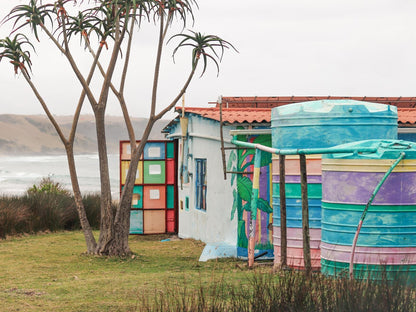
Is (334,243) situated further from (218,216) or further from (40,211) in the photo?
(40,211)

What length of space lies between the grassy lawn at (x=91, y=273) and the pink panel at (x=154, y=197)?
3.47 ft

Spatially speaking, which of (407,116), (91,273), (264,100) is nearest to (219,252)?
(91,273)

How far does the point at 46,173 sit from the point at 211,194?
76.9 meters

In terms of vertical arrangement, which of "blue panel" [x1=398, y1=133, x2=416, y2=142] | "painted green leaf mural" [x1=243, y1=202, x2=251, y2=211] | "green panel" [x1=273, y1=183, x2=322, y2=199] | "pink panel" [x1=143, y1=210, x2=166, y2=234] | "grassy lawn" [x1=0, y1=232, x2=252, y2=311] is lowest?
"grassy lawn" [x1=0, y1=232, x2=252, y2=311]

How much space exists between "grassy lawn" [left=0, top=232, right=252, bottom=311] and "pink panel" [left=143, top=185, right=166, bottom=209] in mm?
1059

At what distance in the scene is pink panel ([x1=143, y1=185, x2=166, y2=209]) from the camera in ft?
59.3

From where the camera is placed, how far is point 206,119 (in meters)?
14.8

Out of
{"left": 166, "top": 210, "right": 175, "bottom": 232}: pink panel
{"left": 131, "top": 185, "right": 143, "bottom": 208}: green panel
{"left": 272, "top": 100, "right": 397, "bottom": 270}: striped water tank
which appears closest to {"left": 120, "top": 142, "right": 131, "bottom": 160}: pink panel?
{"left": 131, "top": 185, "right": 143, "bottom": 208}: green panel

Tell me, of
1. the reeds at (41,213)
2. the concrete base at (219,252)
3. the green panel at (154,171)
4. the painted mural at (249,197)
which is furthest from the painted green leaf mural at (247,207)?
the reeds at (41,213)

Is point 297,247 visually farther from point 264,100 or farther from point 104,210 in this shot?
point 264,100

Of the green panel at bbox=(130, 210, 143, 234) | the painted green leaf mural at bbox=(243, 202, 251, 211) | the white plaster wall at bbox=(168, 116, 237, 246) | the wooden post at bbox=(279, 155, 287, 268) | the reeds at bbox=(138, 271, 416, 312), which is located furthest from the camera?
the green panel at bbox=(130, 210, 143, 234)

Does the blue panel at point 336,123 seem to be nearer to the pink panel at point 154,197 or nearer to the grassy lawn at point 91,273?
the grassy lawn at point 91,273

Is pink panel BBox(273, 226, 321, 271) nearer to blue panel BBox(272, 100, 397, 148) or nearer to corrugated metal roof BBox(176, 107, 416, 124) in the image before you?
blue panel BBox(272, 100, 397, 148)

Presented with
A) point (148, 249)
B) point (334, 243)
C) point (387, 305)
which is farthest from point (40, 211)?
point (387, 305)
